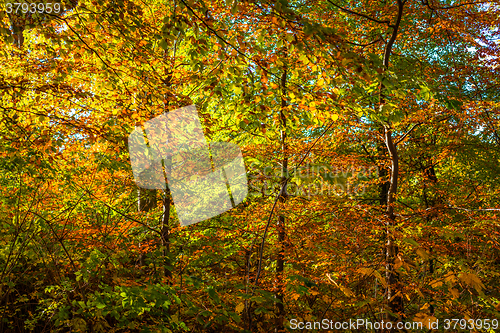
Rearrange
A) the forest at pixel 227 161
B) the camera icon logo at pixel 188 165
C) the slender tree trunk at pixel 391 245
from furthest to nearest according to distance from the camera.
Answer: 1. the camera icon logo at pixel 188 165
2. the slender tree trunk at pixel 391 245
3. the forest at pixel 227 161

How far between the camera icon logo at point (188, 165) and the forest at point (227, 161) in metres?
0.03

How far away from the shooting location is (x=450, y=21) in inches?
196

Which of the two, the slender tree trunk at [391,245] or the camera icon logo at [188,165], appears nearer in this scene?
the slender tree trunk at [391,245]

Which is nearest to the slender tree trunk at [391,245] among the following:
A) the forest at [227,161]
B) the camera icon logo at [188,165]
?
the forest at [227,161]

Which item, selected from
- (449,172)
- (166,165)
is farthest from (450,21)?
(449,172)

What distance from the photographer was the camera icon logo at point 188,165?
5.63 metres

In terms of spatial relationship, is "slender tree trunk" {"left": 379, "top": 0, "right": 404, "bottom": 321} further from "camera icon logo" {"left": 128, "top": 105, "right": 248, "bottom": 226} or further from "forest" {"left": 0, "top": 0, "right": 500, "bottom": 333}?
"camera icon logo" {"left": 128, "top": 105, "right": 248, "bottom": 226}

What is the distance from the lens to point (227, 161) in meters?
6.85

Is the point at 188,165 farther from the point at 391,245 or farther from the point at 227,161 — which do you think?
the point at 391,245

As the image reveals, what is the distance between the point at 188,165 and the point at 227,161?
0.88 m

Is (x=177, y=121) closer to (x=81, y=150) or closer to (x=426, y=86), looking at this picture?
(x=81, y=150)

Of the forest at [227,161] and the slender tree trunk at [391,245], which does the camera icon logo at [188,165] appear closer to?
the forest at [227,161]

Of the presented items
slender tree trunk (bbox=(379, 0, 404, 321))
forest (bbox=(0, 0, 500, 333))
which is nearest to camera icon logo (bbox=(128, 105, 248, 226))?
forest (bbox=(0, 0, 500, 333))

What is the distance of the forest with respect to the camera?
3.20 m
